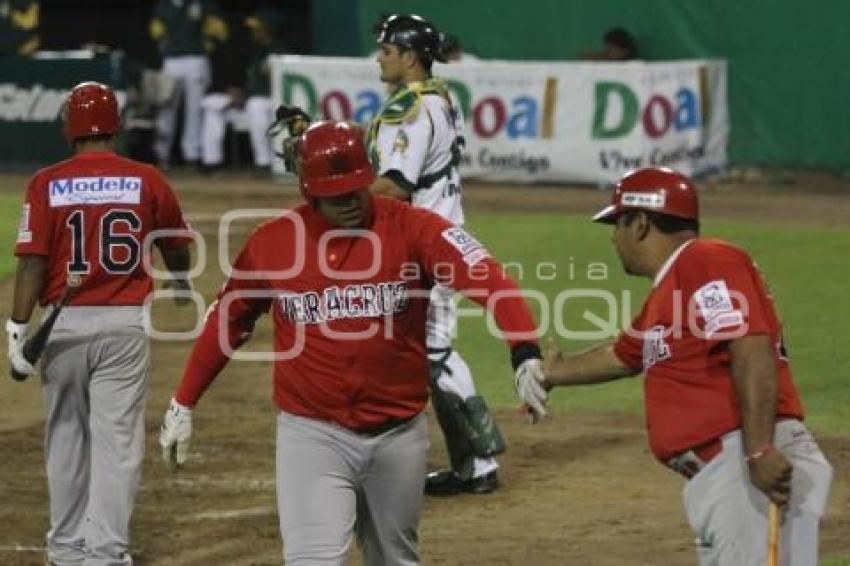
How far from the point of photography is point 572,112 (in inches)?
858

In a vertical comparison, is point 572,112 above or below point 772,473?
below

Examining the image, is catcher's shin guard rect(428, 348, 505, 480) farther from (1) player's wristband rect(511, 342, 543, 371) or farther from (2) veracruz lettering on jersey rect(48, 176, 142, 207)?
(1) player's wristband rect(511, 342, 543, 371)

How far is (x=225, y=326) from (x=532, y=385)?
3.60ft

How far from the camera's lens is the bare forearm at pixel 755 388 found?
17.9ft

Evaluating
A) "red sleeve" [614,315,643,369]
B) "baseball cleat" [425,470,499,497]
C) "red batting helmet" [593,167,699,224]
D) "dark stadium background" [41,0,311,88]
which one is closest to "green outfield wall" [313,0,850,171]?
"dark stadium background" [41,0,311,88]

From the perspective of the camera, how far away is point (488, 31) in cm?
2377

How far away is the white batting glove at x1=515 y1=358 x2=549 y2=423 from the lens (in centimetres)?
612

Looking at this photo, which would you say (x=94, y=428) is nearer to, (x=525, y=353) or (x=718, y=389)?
(x=525, y=353)

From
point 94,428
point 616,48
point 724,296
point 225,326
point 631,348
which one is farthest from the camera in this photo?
point 616,48

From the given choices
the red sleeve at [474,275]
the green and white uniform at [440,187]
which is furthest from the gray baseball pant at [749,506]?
the green and white uniform at [440,187]

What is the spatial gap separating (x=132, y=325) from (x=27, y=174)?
1569 cm

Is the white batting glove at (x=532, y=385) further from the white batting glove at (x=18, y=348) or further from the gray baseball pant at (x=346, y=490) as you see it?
the white batting glove at (x=18, y=348)

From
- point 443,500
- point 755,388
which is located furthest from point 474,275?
point 443,500

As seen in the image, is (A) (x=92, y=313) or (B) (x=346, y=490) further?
(A) (x=92, y=313)
